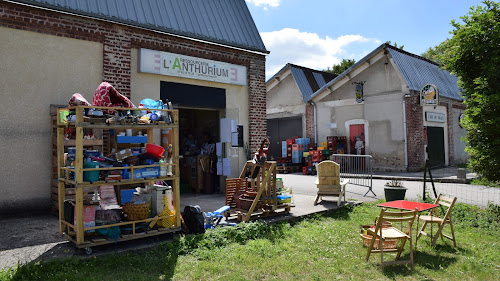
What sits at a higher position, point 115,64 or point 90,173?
point 115,64

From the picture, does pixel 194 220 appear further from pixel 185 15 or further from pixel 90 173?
pixel 185 15

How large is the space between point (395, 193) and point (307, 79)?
1601cm

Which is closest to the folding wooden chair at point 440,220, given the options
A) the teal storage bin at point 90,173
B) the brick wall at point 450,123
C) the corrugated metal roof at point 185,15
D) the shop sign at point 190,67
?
the teal storage bin at point 90,173

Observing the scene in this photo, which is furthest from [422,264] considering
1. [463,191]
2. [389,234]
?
[463,191]

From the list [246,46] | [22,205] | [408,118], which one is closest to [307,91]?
[408,118]

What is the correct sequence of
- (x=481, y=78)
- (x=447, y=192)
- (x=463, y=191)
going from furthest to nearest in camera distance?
1. (x=463, y=191)
2. (x=447, y=192)
3. (x=481, y=78)

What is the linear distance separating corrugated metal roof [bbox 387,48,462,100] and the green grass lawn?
41.3 feet

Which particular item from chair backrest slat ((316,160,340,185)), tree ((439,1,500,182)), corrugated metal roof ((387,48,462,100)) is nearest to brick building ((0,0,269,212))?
chair backrest slat ((316,160,340,185))

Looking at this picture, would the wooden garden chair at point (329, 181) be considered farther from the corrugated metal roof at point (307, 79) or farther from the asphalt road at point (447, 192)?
the corrugated metal roof at point (307, 79)

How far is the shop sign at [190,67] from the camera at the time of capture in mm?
8961

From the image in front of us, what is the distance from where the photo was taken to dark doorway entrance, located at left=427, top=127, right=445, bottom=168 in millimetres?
18773

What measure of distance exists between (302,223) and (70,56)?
20.0 ft

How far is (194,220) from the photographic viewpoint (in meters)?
6.09

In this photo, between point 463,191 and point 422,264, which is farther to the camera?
point 463,191
